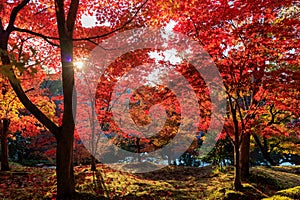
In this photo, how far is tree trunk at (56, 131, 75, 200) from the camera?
6.03 meters

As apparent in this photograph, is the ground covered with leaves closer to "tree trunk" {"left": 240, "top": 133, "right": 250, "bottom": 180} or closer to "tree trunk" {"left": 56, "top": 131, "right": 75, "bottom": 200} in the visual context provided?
"tree trunk" {"left": 240, "top": 133, "right": 250, "bottom": 180}

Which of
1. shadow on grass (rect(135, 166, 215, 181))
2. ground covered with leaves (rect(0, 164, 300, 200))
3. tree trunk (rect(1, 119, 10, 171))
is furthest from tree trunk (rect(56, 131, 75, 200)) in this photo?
shadow on grass (rect(135, 166, 215, 181))

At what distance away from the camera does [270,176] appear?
12.3 meters

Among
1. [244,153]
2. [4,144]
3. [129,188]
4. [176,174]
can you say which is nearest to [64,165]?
[129,188]

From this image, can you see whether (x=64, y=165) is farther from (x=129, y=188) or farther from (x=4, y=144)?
(x=4, y=144)

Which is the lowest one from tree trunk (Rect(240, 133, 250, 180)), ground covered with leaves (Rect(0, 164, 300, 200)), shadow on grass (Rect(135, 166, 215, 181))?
shadow on grass (Rect(135, 166, 215, 181))

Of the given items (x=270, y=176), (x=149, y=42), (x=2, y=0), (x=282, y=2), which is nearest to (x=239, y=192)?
(x=270, y=176)

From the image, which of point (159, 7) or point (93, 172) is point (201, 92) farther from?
point (93, 172)

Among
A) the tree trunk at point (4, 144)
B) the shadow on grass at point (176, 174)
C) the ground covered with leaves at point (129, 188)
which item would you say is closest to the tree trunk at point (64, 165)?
the ground covered with leaves at point (129, 188)

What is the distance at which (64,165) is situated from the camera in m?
6.06

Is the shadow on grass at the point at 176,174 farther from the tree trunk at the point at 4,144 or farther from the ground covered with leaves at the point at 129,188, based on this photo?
the tree trunk at the point at 4,144

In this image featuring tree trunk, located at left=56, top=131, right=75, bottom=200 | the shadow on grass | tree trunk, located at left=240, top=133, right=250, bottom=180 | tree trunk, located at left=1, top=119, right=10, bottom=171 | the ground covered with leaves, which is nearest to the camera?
tree trunk, located at left=56, top=131, right=75, bottom=200

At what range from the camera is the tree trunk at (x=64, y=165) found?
6.03m

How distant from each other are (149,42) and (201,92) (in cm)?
347
